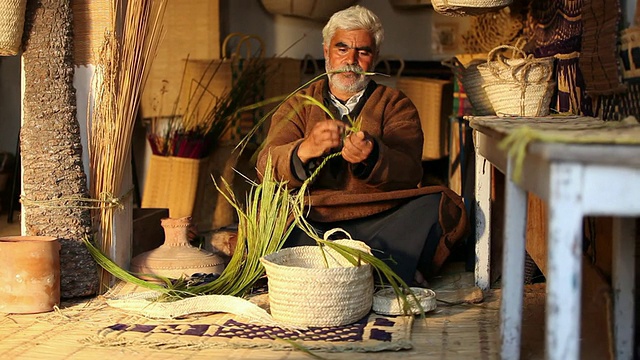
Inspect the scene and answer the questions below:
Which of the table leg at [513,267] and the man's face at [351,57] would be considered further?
the man's face at [351,57]

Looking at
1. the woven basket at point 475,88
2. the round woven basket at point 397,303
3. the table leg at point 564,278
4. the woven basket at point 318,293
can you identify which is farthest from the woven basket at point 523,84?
the table leg at point 564,278

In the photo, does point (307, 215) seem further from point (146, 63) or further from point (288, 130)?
point (146, 63)

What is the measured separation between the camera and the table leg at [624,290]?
264 centimetres

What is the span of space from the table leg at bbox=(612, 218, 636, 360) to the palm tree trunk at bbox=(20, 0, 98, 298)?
2.16m

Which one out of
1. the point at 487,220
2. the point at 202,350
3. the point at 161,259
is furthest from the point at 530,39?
the point at 202,350

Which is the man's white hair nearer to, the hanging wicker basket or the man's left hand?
the man's left hand

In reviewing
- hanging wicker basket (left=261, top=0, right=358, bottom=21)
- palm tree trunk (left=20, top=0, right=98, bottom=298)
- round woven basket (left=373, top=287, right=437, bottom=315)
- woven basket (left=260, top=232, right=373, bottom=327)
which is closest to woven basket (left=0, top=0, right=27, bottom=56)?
palm tree trunk (left=20, top=0, right=98, bottom=298)

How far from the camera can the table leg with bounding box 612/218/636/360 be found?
2.64m

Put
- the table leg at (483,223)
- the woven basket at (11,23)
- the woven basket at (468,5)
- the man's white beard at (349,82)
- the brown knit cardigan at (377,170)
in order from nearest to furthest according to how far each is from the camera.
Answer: the woven basket at (11,23), the brown knit cardigan at (377,170), the table leg at (483,223), the man's white beard at (349,82), the woven basket at (468,5)

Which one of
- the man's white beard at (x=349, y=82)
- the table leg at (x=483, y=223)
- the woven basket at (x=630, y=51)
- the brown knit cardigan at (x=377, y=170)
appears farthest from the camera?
the man's white beard at (x=349, y=82)

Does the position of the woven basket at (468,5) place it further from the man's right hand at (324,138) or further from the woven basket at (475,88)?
the man's right hand at (324,138)

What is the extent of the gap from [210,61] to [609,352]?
4.04m

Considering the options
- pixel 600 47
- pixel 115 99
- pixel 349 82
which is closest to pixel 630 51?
pixel 600 47

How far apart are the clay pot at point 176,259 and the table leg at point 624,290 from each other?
192cm
